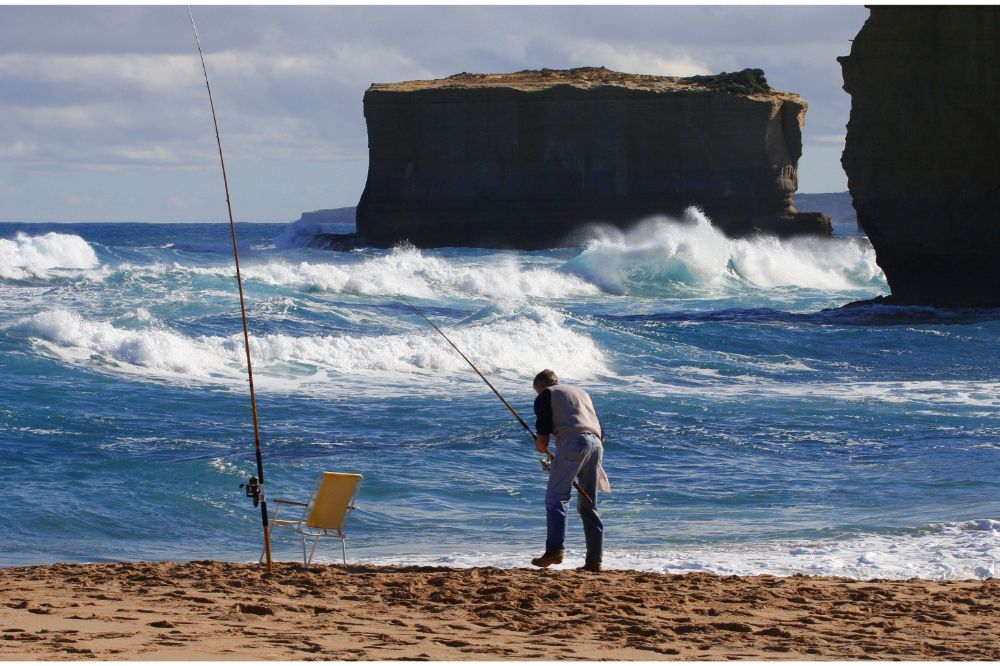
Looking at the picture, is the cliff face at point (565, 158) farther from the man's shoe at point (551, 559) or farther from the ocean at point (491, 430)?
the man's shoe at point (551, 559)

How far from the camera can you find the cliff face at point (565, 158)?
210 feet

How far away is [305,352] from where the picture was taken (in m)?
17.7

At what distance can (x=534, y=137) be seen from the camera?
66562mm

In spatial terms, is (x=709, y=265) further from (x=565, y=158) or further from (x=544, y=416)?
(x=544, y=416)

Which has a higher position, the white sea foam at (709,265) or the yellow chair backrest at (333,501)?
the white sea foam at (709,265)

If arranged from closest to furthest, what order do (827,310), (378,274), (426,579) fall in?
1. (426,579)
2. (827,310)
3. (378,274)

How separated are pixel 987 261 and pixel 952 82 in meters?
3.42

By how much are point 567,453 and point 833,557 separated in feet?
6.36

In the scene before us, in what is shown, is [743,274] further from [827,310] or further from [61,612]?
[61,612]

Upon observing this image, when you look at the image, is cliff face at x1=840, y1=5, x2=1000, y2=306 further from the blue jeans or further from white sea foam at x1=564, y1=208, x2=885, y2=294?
the blue jeans

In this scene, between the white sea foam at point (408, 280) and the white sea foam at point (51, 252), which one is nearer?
the white sea foam at point (408, 280)

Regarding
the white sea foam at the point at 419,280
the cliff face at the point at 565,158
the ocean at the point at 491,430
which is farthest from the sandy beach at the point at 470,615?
the cliff face at the point at 565,158

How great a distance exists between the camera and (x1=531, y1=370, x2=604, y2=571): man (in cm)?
718

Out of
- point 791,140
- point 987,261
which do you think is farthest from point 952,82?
point 791,140
